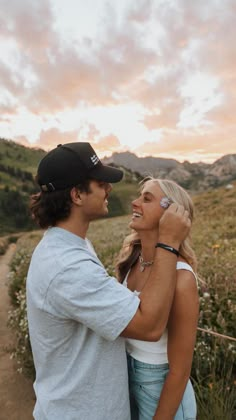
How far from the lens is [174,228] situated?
6.12ft

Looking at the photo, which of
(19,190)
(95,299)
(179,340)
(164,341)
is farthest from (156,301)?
(19,190)

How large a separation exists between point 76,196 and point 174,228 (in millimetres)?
574

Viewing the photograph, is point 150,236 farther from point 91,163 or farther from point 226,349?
point 226,349

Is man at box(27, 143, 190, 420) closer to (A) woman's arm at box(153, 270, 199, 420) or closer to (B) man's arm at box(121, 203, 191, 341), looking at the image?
(B) man's arm at box(121, 203, 191, 341)

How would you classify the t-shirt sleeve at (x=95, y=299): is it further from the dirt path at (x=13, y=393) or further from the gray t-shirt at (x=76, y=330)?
the dirt path at (x=13, y=393)

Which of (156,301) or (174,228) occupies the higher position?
(174,228)

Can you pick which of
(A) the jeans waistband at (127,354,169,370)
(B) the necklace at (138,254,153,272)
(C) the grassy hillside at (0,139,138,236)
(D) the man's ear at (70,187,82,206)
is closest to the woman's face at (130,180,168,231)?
(B) the necklace at (138,254,153,272)

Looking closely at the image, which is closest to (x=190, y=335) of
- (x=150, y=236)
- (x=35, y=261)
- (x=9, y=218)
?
(x=150, y=236)

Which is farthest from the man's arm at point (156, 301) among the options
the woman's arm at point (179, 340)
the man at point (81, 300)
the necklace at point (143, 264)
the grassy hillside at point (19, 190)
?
the grassy hillside at point (19, 190)

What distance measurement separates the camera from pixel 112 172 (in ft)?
6.81

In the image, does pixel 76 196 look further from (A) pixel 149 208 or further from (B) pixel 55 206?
(A) pixel 149 208

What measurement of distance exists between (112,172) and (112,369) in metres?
1.11

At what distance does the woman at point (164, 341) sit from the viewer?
190cm

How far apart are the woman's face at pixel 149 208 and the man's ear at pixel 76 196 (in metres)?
0.52
